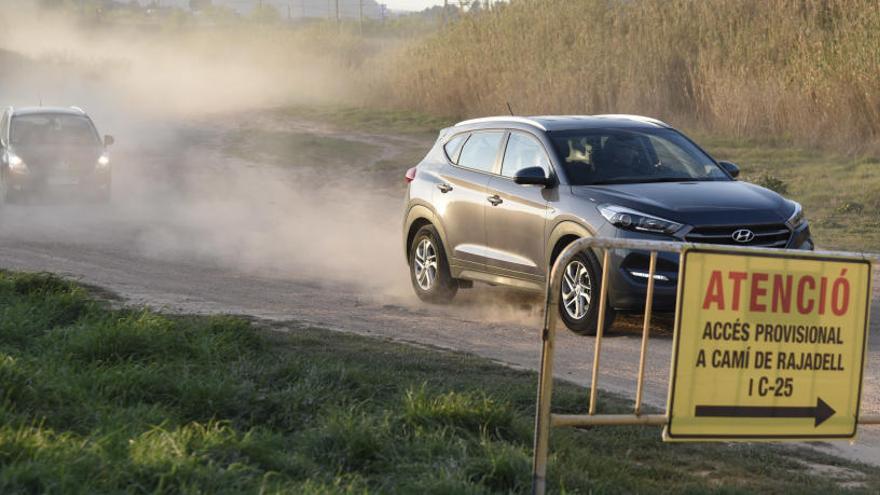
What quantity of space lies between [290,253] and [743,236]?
26.1 feet

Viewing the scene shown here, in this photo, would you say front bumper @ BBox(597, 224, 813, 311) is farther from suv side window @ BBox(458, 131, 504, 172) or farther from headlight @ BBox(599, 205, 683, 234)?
suv side window @ BBox(458, 131, 504, 172)

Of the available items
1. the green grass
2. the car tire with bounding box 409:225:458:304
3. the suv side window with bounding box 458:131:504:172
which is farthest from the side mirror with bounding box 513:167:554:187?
the green grass

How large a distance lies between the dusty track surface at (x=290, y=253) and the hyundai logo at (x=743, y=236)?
0.94 meters

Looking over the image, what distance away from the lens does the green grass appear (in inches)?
251

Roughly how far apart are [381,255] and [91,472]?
38.5 feet

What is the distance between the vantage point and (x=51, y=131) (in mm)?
25656

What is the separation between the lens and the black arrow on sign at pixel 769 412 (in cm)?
622

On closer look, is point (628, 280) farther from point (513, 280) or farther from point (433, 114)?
point (433, 114)

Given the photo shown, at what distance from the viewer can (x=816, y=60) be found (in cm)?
2419

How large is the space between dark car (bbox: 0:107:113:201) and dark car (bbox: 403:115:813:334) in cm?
1191

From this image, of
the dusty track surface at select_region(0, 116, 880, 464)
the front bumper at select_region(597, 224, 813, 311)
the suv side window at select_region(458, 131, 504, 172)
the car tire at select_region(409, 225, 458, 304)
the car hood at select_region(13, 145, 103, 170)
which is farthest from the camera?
the car hood at select_region(13, 145, 103, 170)

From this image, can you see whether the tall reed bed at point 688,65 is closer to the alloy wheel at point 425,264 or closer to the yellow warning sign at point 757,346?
the alloy wheel at point 425,264

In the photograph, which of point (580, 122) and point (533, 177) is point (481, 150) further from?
point (533, 177)

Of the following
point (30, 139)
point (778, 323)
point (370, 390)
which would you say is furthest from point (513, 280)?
point (30, 139)
